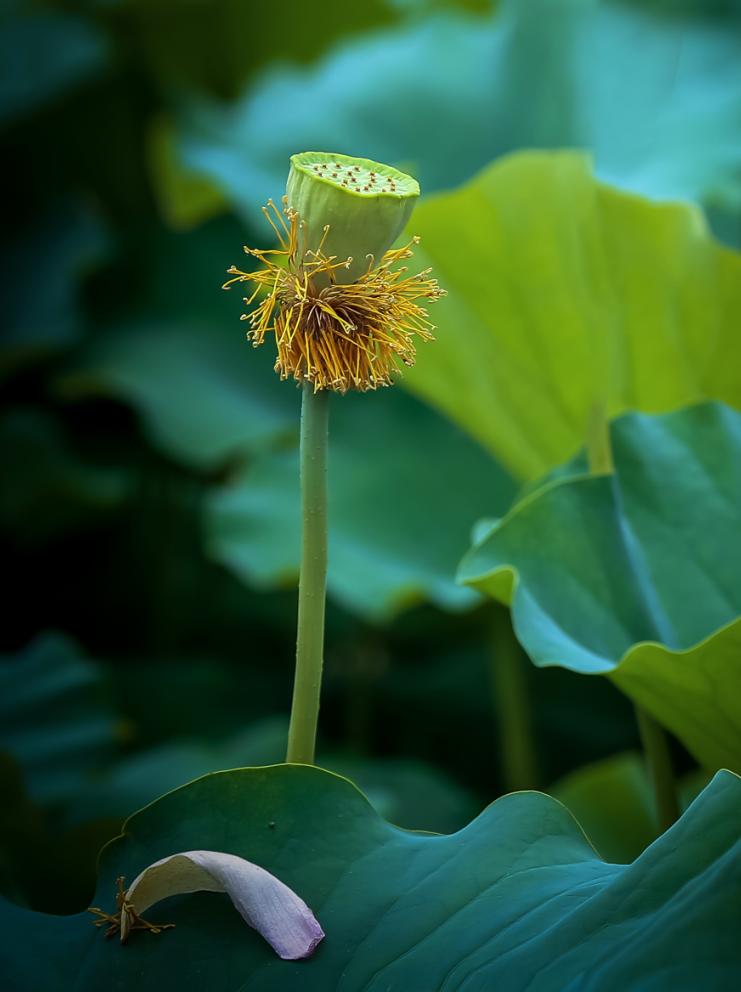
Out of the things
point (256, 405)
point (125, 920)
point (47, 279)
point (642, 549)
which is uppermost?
point (47, 279)

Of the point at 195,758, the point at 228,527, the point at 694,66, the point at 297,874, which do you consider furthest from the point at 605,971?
the point at 694,66

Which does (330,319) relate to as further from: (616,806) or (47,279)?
(47,279)

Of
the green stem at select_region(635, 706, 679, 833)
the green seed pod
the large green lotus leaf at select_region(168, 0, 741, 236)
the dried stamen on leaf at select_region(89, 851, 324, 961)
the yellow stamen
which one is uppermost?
the large green lotus leaf at select_region(168, 0, 741, 236)

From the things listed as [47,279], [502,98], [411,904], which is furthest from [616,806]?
[47,279]

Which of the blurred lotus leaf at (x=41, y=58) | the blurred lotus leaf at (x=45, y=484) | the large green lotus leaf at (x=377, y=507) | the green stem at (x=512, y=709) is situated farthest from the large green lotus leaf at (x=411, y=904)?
the blurred lotus leaf at (x=41, y=58)

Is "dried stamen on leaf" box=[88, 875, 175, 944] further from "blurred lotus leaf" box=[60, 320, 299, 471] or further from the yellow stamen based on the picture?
"blurred lotus leaf" box=[60, 320, 299, 471]

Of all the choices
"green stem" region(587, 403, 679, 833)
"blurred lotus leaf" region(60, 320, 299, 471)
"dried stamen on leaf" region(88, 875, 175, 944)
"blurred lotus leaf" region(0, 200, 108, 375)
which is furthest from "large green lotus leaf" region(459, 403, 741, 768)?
"blurred lotus leaf" region(0, 200, 108, 375)

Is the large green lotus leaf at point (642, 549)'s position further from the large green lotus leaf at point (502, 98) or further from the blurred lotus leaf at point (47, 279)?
the blurred lotus leaf at point (47, 279)
